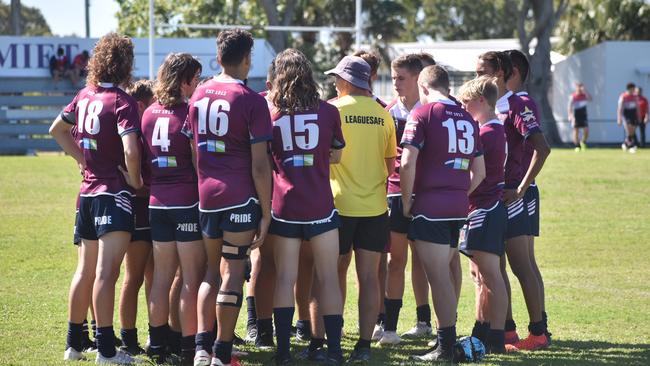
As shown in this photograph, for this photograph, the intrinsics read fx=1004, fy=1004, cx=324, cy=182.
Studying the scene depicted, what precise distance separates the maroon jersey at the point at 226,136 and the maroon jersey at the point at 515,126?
2252mm

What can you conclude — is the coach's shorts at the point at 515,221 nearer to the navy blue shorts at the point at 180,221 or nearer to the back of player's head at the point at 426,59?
the back of player's head at the point at 426,59

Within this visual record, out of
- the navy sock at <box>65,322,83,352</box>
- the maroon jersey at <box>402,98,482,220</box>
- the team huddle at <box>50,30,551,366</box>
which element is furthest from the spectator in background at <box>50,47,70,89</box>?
the maroon jersey at <box>402,98,482,220</box>

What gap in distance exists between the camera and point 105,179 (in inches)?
277

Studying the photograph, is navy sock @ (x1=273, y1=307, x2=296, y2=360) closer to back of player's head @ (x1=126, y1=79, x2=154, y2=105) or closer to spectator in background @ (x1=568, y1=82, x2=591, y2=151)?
back of player's head @ (x1=126, y1=79, x2=154, y2=105)

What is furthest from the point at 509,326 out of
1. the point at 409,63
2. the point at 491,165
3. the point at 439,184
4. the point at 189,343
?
the point at 189,343

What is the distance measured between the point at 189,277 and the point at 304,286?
4.19ft

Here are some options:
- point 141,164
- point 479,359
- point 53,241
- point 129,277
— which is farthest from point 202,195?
point 53,241

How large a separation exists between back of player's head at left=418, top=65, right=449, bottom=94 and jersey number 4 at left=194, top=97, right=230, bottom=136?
5.31 ft

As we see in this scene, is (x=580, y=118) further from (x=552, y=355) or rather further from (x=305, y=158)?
(x=305, y=158)

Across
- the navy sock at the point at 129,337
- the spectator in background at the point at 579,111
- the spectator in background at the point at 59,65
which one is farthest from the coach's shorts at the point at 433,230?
the spectator in background at the point at 59,65

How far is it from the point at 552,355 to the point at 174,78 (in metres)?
3.52

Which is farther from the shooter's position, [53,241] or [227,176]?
[53,241]

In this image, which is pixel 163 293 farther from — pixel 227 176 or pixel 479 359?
pixel 479 359

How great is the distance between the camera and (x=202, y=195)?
6.67 m
